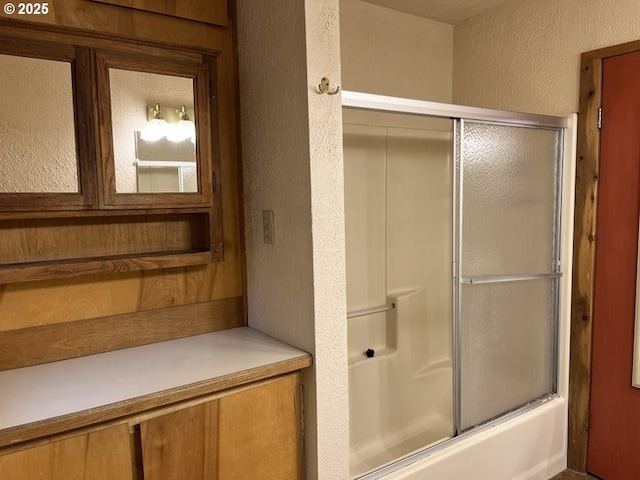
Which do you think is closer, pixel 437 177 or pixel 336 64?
pixel 336 64

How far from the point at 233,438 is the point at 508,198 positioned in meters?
1.52

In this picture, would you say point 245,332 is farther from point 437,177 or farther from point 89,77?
point 437,177

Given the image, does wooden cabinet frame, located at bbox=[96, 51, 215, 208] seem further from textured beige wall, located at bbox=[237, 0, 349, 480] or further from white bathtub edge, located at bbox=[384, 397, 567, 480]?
white bathtub edge, located at bbox=[384, 397, 567, 480]

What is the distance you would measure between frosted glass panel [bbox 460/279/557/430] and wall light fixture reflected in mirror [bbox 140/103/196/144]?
125 centimetres

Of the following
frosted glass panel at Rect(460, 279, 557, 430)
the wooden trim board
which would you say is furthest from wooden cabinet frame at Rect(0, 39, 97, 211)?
frosted glass panel at Rect(460, 279, 557, 430)

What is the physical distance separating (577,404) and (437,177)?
1300 mm

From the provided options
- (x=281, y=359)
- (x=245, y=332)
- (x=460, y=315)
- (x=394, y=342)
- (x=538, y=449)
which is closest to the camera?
(x=281, y=359)

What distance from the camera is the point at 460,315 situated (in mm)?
1926

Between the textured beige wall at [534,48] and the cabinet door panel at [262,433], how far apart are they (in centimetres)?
179

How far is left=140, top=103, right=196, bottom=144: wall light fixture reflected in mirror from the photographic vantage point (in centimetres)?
148

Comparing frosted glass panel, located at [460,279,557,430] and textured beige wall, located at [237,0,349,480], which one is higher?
textured beige wall, located at [237,0,349,480]

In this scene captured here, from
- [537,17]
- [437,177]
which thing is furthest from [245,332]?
[537,17]

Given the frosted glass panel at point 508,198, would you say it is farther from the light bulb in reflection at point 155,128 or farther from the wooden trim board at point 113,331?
the light bulb in reflection at point 155,128

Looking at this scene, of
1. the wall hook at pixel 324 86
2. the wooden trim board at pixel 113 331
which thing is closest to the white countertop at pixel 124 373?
the wooden trim board at pixel 113 331
